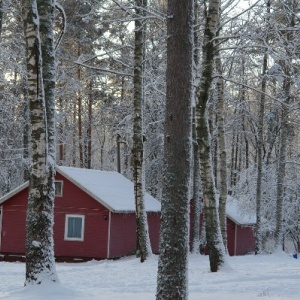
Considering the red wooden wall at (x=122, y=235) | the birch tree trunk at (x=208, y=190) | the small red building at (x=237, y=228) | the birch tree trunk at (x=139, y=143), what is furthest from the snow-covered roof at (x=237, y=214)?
the birch tree trunk at (x=208, y=190)

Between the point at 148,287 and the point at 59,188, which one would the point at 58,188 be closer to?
the point at 59,188

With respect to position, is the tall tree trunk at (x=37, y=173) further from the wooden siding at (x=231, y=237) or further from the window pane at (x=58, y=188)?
the wooden siding at (x=231, y=237)

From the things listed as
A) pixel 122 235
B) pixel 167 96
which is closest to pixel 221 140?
pixel 122 235

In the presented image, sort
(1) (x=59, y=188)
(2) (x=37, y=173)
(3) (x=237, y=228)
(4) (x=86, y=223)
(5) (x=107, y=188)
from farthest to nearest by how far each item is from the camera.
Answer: (3) (x=237, y=228) < (5) (x=107, y=188) < (1) (x=59, y=188) < (4) (x=86, y=223) < (2) (x=37, y=173)

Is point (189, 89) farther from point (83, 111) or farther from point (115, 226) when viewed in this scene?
point (83, 111)

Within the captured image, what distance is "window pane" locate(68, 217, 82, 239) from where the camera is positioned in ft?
87.4

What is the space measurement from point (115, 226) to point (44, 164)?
1650 cm

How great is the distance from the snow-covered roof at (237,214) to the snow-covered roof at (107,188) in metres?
4.44

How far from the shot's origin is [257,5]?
45.1ft

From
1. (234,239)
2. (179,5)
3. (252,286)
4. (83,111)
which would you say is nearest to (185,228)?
(179,5)

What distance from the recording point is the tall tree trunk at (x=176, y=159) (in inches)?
299

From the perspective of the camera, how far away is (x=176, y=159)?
305 inches

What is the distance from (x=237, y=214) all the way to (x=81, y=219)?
9.50 metres

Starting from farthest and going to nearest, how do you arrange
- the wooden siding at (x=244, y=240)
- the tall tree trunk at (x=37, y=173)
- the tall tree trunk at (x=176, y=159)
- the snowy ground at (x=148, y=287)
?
the wooden siding at (x=244, y=240) → the tall tree trunk at (x=37, y=173) → the snowy ground at (x=148, y=287) → the tall tree trunk at (x=176, y=159)
